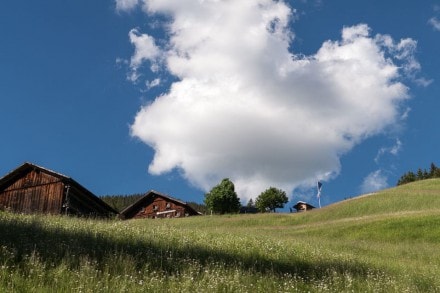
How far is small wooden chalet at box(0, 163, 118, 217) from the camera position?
46594 mm

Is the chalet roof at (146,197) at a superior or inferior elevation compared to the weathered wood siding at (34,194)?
superior

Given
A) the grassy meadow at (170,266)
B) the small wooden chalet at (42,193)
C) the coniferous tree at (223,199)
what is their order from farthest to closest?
the coniferous tree at (223,199)
the small wooden chalet at (42,193)
the grassy meadow at (170,266)

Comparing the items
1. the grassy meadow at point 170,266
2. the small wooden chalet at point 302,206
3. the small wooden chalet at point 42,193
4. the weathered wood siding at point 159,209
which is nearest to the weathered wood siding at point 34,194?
the small wooden chalet at point 42,193

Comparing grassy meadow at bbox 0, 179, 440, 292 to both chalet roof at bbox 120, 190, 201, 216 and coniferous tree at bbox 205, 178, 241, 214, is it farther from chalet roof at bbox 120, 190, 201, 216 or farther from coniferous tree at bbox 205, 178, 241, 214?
coniferous tree at bbox 205, 178, 241, 214

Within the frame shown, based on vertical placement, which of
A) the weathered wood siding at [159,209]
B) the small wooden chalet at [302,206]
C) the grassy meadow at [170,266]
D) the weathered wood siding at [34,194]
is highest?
the small wooden chalet at [302,206]

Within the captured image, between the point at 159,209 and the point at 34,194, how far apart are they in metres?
34.0

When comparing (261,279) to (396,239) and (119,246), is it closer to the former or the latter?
(119,246)

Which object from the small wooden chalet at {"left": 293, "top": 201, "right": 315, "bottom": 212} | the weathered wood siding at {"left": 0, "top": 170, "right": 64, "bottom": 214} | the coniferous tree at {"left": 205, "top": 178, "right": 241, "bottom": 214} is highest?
the small wooden chalet at {"left": 293, "top": 201, "right": 315, "bottom": 212}

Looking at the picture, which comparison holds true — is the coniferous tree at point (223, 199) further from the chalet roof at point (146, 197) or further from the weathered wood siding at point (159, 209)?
the weathered wood siding at point (159, 209)

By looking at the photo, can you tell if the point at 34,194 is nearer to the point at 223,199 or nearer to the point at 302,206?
the point at 223,199

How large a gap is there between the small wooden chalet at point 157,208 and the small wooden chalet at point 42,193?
28.2 metres

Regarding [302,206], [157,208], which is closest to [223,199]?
[157,208]

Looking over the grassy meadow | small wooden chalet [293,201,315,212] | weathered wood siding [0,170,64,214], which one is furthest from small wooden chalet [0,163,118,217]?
small wooden chalet [293,201,315,212]

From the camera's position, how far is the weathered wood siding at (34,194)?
46.6 meters
